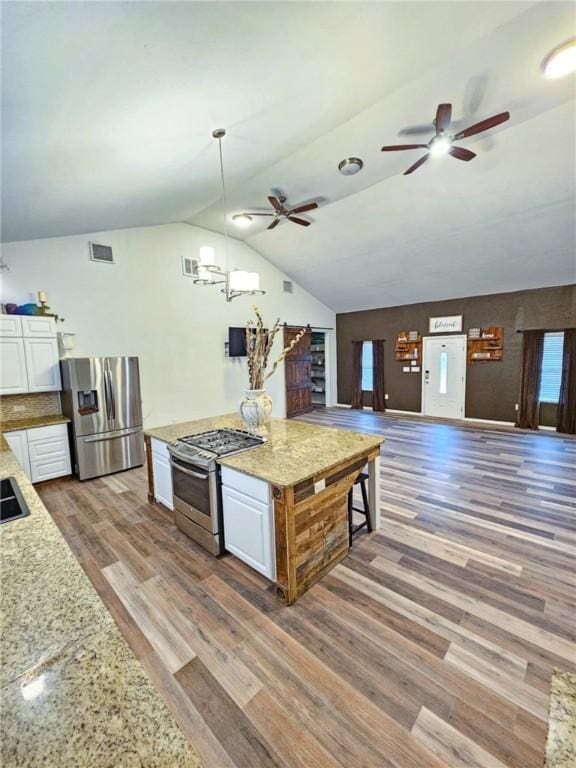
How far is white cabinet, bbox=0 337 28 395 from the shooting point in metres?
3.63

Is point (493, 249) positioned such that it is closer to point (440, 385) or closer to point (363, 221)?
point (363, 221)

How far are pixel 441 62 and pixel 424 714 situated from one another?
13.3 feet

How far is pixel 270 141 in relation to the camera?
302 cm

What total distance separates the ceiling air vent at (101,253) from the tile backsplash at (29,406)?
6.45 feet

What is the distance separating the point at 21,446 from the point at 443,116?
5320 millimetres

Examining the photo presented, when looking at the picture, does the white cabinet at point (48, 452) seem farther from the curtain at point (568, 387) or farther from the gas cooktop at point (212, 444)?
the curtain at point (568, 387)

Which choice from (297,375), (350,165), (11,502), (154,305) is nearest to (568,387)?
(297,375)

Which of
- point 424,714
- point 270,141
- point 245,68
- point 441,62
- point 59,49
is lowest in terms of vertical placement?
point 424,714

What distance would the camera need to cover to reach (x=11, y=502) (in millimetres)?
1616

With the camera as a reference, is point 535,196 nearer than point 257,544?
No

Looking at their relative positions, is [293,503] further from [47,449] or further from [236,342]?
[236,342]

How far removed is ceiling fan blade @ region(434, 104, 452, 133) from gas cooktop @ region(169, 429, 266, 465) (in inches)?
117

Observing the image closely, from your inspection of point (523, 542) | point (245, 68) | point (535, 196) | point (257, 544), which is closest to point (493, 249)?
point (535, 196)

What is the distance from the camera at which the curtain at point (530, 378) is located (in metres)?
6.10
